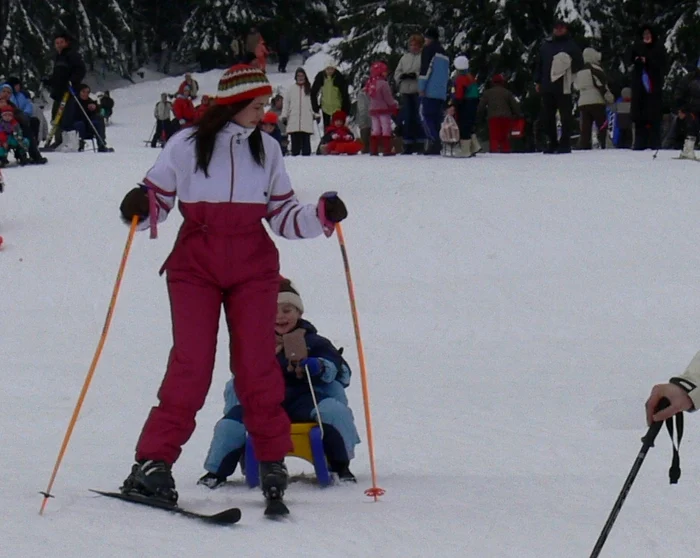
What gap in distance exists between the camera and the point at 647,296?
10695mm

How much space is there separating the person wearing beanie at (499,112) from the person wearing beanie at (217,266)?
13.9m

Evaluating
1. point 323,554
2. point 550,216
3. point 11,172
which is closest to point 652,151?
point 550,216

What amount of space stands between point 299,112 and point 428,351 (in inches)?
404

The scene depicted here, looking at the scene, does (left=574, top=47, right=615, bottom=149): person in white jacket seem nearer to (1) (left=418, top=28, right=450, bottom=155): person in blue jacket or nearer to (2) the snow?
(2) the snow

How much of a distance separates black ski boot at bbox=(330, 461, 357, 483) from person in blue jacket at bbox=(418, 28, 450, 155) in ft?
39.0

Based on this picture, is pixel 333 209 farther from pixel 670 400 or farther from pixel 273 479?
pixel 670 400

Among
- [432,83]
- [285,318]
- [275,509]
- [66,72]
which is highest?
[66,72]

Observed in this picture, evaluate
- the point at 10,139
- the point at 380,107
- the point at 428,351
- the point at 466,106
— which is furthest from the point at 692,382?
the point at 10,139

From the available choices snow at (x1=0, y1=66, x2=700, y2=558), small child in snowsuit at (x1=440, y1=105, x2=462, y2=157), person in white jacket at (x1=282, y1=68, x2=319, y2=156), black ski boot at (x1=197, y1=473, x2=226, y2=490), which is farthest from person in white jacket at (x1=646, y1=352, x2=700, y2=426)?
person in white jacket at (x1=282, y1=68, x2=319, y2=156)

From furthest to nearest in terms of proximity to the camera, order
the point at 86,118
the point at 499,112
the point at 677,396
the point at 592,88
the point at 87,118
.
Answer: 1. the point at 86,118
2. the point at 87,118
3. the point at 499,112
4. the point at 592,88
5. the point at 677,396

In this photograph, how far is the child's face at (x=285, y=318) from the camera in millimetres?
5441

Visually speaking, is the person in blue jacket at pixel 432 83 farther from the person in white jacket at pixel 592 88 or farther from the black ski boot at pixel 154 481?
the black ski boot at pixel 154 481

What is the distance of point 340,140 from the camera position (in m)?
19.0

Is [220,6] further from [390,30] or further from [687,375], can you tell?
[687,375]
